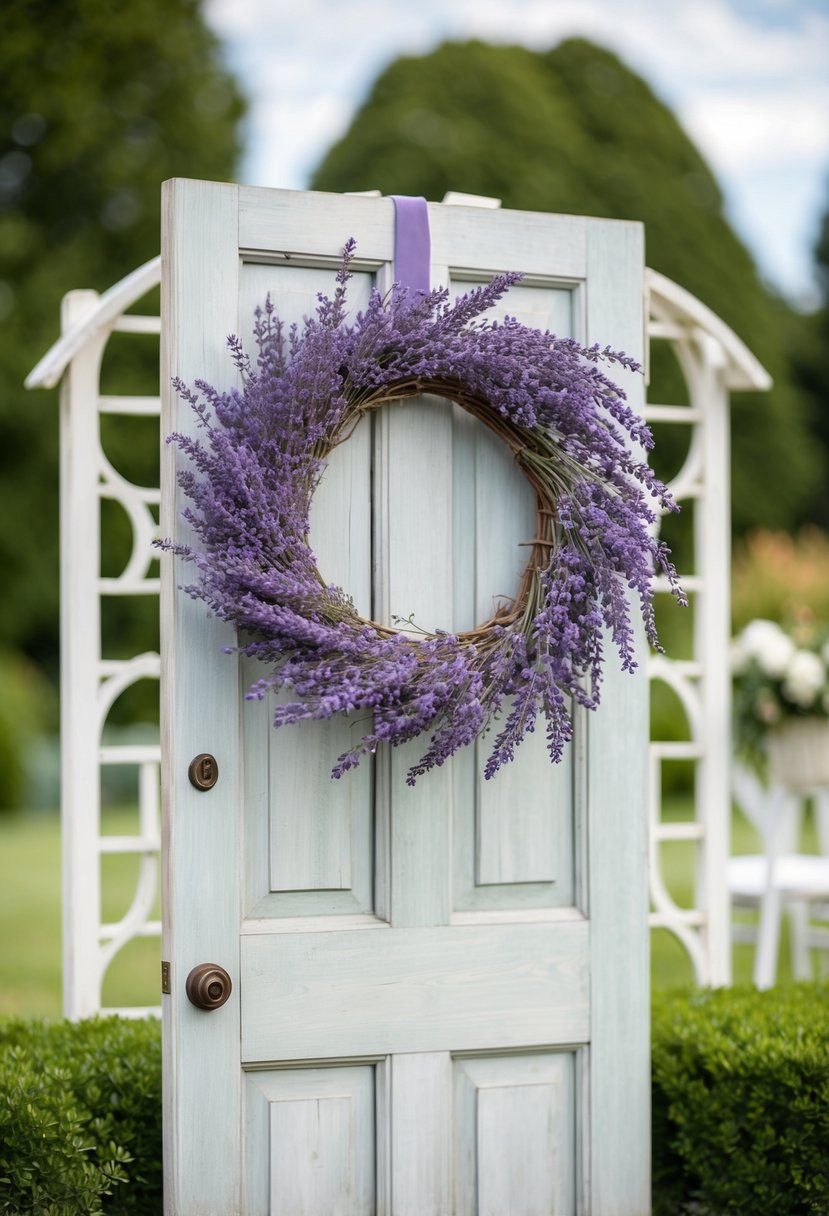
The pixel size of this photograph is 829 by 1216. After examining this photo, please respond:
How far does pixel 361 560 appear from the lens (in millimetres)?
2543

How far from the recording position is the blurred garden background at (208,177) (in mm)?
13969

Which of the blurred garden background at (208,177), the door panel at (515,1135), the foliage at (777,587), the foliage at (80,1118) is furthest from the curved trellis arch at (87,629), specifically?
the blurred garden background at (208,177)

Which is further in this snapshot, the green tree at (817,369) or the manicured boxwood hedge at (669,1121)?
the green tree at (817,369)

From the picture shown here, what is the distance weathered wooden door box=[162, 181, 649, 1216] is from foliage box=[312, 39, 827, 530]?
13566 mm

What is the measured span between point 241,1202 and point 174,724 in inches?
32.9

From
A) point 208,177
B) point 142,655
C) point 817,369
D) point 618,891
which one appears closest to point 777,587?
point 142,655

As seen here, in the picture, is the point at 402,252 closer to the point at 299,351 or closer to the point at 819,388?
the point at 299,351

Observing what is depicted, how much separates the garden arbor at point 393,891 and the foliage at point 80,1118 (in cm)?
26

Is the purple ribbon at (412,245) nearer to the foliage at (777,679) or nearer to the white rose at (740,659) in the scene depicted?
the foliage at (777,679)

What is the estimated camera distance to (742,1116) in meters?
2.77

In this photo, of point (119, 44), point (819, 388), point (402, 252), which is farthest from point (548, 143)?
point (402, 252)

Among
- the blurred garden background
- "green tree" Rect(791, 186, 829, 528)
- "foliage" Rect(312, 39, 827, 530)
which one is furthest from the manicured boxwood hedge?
"green tree" Rect(791, 186, 829, 528)

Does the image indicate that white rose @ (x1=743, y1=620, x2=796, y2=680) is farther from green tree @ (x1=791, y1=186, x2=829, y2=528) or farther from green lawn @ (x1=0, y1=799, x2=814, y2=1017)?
green tree @ (x1=791, y1=186, x2=829, y2=528)

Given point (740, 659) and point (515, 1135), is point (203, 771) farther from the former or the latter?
point (740, 659)
